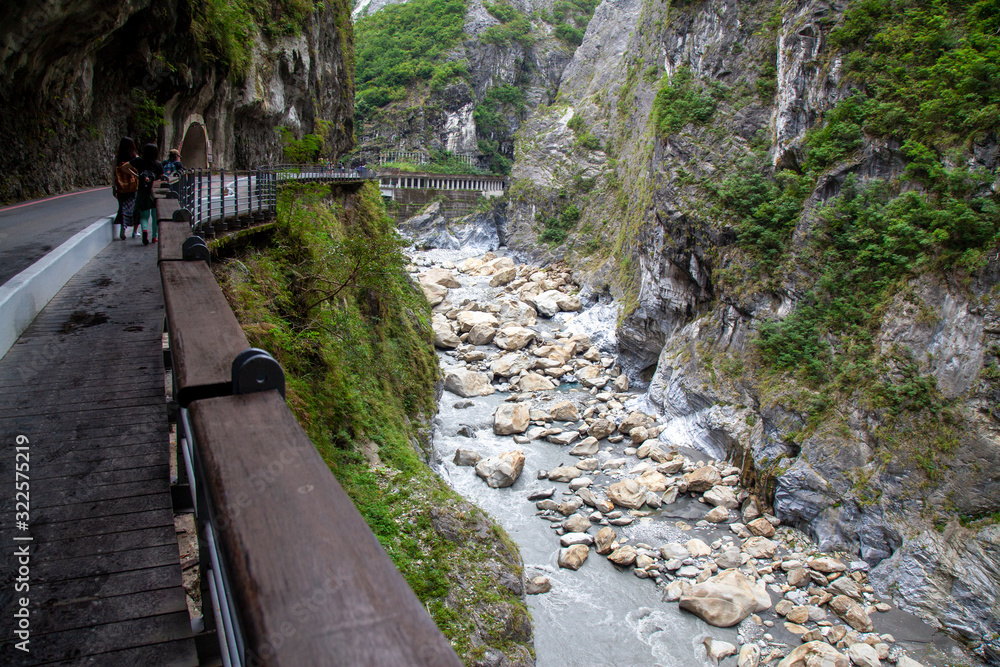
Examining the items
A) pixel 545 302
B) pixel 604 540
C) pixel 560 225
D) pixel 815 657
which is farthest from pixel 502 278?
pixel 815 657

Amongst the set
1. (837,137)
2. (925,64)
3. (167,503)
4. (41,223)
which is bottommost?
(167,503)

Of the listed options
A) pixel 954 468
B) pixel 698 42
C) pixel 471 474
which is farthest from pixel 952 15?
pixel 471 474

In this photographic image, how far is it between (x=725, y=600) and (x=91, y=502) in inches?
449

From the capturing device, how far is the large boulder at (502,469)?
51.0 ft

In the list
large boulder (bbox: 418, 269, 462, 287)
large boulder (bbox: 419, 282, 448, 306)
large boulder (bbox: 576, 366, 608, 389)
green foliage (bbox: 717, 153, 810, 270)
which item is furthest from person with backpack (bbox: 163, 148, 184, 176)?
large boulder (bbox: 418, 269, 462, 287)

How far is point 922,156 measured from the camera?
1444cm

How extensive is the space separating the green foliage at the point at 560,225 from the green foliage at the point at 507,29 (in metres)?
43.6

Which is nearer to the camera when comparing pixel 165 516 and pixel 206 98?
pixel 165 516

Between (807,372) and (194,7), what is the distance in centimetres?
2119

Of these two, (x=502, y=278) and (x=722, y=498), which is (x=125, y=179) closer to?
(x=722, y=498)

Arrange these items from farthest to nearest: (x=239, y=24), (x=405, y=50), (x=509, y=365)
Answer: (x=405, y=50)
(x=509, y=365)
(x=239, y=24)

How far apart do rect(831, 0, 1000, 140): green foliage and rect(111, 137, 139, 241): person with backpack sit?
17890 millimetres

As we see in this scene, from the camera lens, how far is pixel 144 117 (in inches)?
690

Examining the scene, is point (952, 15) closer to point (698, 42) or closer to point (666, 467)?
point (698, 42)
